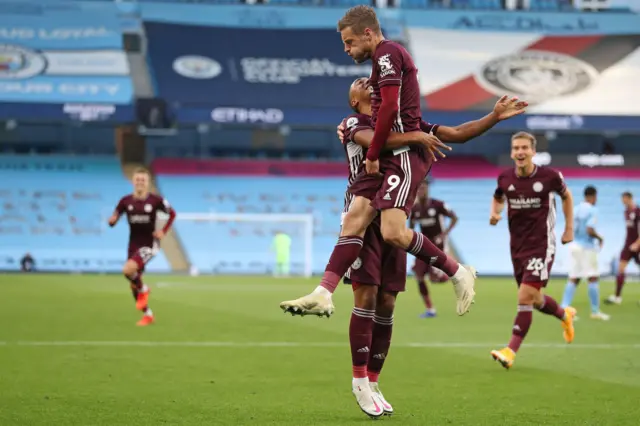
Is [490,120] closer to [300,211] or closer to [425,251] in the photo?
[425,251]

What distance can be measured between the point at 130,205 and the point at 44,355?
17.9 ft

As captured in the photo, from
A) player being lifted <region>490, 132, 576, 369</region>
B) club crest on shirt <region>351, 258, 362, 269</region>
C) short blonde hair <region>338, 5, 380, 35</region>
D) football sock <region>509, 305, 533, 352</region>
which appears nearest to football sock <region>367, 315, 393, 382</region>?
club crest on shirt <region>351, 258, 362, 269</region>

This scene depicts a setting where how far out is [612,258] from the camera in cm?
3703

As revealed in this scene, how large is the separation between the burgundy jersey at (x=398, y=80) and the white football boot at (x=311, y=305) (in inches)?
50.0

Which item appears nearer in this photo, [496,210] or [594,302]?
[496,210]

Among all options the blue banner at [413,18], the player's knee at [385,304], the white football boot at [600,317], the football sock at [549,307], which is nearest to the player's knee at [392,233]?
the player's knee at [385,304]

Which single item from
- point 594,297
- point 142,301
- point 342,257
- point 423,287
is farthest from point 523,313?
point 594,297

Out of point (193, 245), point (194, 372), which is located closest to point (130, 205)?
point (194, 372)

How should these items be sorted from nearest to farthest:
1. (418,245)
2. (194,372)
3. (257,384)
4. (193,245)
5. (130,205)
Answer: (418,245), (257,384), (194,372), (130,205), (193,245)

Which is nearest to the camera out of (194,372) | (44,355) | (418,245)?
(418,245)

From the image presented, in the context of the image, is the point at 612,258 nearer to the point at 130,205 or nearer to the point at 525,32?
the point at 525,32

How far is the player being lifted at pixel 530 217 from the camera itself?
1038 cm

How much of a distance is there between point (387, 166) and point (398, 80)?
1.94 feet

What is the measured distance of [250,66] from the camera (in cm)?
4012
